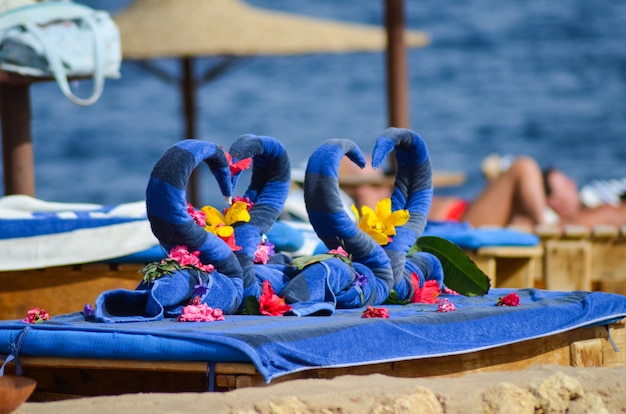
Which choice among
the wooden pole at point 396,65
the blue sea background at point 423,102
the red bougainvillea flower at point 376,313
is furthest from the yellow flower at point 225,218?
the blue sea background at point 423,102

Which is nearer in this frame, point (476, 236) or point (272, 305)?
point (272, 305)

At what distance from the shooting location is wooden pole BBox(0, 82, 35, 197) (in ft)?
21.7

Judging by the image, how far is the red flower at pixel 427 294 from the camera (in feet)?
15.4

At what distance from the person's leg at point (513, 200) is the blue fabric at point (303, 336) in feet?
12.4

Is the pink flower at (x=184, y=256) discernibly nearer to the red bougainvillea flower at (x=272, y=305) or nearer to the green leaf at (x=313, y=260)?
the red bougainvillea flower at (x=272, y=305)

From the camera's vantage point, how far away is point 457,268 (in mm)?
4910

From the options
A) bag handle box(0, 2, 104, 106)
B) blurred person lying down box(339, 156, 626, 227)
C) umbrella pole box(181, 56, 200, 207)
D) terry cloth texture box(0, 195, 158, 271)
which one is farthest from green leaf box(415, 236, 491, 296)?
umbrella pole box(181, 56, 200, 207)

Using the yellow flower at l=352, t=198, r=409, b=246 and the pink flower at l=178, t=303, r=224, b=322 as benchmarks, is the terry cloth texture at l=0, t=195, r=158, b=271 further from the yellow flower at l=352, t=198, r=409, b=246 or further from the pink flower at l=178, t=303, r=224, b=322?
the pink flower at l=178, t=303, r=224, b=322

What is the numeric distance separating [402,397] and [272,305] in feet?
3.09

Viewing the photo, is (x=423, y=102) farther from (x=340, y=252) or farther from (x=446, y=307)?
(x=446, y=307)

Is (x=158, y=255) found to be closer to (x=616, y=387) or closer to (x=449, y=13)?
(x=616, y=387)

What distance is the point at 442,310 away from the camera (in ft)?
14.1

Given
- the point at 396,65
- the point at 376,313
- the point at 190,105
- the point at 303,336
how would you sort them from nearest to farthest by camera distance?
1. the point at 303,336
2. the point at 376,313
3. the point at 396,65
4. the point at 190,105

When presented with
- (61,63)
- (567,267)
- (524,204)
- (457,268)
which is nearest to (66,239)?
(61,63)
